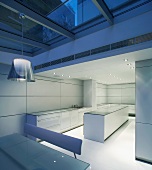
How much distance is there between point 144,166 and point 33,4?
4.20 metres

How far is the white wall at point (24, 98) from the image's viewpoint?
12.6 feet

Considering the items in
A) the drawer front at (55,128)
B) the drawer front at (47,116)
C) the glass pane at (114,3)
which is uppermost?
the glass pane at (114,3)

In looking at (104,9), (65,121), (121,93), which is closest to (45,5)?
(104,9)

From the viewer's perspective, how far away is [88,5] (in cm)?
271

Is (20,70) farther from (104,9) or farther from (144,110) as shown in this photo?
(144,110)

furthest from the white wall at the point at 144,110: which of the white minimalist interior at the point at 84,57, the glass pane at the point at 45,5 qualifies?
the glass pane at the point at 45,5

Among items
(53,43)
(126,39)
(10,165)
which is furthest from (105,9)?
(10,165)

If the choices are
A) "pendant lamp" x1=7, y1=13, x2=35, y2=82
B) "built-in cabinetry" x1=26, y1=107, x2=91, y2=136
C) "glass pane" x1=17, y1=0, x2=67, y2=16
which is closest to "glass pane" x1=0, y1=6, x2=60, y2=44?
"glass pane" x1=17, y1=0, x2=67, y2=16

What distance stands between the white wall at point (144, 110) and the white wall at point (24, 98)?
3.50 meters

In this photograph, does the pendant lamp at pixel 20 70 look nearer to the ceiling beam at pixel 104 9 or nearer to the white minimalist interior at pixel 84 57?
the white minimalist interior at pixel 84 57

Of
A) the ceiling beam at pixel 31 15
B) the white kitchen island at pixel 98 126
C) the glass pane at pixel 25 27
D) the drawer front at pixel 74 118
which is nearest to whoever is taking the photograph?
the ceiling beam at pixel 31 15

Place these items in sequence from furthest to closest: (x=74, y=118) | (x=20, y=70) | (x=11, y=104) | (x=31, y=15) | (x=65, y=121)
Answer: (x=74, y=118) → (x=65, y=121) → (x=11, y=104) → (x=31, y=15) → (x=20, y=70)

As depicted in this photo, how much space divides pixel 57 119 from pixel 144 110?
3.03m

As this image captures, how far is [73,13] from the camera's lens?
9.50ft
